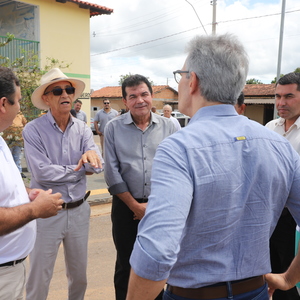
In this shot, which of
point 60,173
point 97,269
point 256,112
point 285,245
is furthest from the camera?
point 256,112

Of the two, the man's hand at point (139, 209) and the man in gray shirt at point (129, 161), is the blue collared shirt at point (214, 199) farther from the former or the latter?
the man in gray shirt at point (129, 161)

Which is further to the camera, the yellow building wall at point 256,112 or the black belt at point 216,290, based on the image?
the yellow building wall at point 256,112

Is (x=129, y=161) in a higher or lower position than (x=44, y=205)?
higher

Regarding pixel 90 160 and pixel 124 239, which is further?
pixel 124 239

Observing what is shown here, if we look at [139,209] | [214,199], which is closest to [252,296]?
[214,199]

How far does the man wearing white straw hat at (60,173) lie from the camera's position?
299cm

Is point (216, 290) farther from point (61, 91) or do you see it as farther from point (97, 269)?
point (97, 269)

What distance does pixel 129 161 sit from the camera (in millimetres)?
3277

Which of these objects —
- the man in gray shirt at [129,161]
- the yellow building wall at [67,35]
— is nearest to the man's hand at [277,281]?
the man in gray shirt at [129,161]

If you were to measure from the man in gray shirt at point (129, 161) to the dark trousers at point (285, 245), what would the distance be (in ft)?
3.85

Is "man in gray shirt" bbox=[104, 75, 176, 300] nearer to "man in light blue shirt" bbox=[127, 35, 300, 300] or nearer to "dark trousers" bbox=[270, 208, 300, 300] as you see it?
"dark trousers" bbox=[270, 208, 300, 300]

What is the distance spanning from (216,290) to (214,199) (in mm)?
386

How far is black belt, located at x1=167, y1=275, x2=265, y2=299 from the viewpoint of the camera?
4.74ft

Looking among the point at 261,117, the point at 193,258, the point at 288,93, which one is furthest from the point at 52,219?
the point at 261,117
